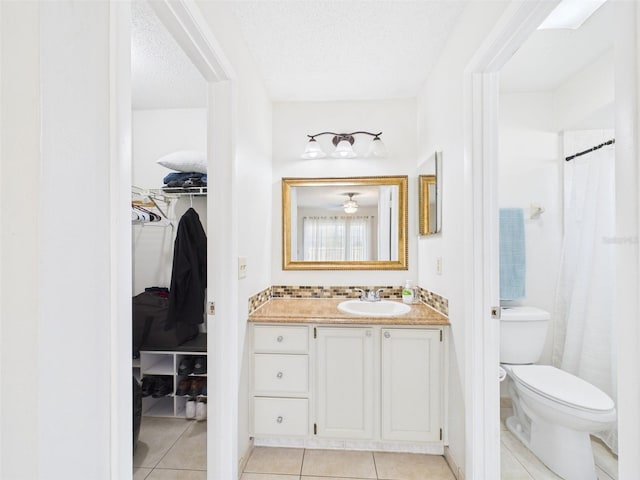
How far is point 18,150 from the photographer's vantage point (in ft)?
1.85

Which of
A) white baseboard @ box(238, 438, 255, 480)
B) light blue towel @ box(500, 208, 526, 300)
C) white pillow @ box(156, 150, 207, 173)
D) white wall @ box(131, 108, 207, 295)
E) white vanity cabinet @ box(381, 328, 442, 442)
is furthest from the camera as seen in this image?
white wall @ box(131, 108, 207, 295)

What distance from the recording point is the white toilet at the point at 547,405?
1.63m

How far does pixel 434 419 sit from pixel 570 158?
1994 mm

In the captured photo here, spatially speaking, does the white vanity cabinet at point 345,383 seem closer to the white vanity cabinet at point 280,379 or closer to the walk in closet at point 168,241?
the white vanity cabinet at point 280,379

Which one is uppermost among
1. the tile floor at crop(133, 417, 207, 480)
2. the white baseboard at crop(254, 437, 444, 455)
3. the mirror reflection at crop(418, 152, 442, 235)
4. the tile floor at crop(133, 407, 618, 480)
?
the mirror reflection at crop(418, 152, 442, 235)

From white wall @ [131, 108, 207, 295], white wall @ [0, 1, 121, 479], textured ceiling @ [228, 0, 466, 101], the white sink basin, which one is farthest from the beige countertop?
textured ceiling @ [228, 0, 466, 101]

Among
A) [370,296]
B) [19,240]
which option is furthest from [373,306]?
[19,240]

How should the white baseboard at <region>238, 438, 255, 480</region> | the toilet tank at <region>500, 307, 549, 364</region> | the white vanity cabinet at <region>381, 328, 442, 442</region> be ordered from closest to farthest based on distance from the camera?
1. the white baseboard at <region>238, 438, 255, 480</region>
2. the white vanity cabinet at <region>381, 328, 442, 442</region>
3. the toilet tank at <region>500, 307, 549, 364</region>

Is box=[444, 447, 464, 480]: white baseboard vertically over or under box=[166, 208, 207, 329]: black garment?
under

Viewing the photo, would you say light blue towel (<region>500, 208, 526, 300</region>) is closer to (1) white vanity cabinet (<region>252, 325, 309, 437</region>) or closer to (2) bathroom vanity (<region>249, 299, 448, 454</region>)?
(2) bathroom vanity (<region>249, 299, 448, 454</region>)

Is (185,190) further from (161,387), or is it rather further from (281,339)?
(161,387)

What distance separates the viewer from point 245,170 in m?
1.85

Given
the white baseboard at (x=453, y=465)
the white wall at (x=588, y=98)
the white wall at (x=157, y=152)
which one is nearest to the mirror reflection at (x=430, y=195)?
the white wall at (x=588, y=98)

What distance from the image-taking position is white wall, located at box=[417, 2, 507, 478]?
1581 mm
